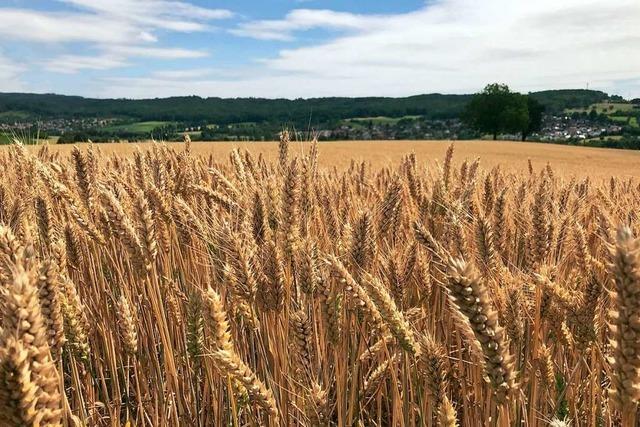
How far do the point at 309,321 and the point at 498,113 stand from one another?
84.8 metres

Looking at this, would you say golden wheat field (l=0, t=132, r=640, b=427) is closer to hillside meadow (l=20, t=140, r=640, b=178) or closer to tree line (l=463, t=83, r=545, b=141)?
hillside meadow (l=20, t=140, r=640, b=178)

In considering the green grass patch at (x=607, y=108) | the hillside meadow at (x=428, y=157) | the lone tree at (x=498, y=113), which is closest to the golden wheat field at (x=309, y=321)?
the hillside meadow at (x=428, y=157)

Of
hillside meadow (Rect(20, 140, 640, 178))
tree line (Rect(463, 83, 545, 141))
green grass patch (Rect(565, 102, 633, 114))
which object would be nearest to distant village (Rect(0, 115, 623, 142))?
tree line (Rect(463, 83, 545, 141))

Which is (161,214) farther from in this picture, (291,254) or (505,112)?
(505,112)

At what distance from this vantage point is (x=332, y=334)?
1.65 metres

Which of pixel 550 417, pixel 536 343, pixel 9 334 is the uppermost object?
pixel 9 334

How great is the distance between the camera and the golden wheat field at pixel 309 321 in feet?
3.63

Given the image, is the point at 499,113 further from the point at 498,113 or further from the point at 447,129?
the point at 447,129

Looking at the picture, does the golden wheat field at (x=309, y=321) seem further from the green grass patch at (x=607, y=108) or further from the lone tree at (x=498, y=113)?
the green grass patch at (x=607, y=108)

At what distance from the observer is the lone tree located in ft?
259

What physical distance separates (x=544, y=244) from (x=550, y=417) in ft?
2.19

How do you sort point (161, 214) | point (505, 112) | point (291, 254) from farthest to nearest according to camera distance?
1. point (505, 112)
2. point (161, 214)
3. point (291, 254)

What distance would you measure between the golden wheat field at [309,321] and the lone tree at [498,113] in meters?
81.6

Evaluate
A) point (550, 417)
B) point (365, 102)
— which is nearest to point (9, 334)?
point (550, 417)
